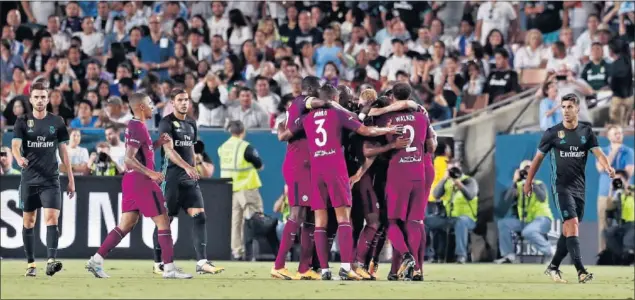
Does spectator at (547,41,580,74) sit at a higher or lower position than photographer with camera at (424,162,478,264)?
higher

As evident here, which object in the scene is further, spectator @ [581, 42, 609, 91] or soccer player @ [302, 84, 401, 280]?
spectator @ [581, 42, 609, 91]

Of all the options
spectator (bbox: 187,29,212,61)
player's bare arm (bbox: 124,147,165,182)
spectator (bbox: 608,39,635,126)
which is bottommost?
player's bare arm (bbox: 124,147,165,182)

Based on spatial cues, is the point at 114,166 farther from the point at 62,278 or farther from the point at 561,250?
the point at 561,250

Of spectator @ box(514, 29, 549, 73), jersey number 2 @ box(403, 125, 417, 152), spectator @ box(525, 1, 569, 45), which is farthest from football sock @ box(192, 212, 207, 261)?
spectator @ box(525, 1, 569, 45)

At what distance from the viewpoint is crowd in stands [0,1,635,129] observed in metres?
23.0

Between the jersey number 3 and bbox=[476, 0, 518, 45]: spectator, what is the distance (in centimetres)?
1161

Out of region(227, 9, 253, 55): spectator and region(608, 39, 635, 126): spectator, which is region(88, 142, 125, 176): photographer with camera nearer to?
region(227, 9, 253, 55): spectator

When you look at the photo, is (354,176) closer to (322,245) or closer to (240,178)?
(322,245)

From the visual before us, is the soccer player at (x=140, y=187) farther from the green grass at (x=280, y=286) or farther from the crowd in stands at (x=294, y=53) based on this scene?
the crowd in stands at (x=294, y=53)

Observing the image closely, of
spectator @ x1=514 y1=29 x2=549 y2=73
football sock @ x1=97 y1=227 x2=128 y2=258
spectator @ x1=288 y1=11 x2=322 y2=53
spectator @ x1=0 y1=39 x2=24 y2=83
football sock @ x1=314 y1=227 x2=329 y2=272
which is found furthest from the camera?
spectator @ x1=288 y1=11 x2=322 y2=53

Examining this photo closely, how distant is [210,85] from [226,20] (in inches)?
145

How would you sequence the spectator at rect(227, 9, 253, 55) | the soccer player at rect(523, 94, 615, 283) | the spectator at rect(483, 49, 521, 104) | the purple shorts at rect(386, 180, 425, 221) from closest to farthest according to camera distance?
the purple shorts at rect(386, 180, 425, 221), the soccer player at rect(523, 94, 615, 283), the spectator at rect(483, 49, 521, 104), the spectator at rect(227, 9, 253, 55)

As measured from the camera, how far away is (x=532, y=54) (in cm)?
2466

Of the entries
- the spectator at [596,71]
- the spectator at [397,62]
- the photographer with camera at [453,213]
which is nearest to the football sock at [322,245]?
the photographer with camera at [453,213]
